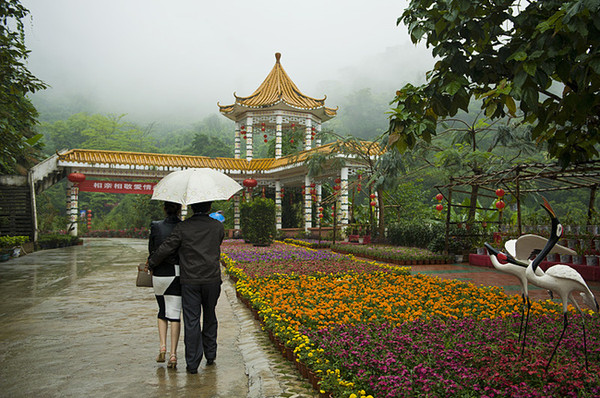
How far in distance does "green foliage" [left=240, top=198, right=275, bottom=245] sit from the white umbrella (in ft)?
42.4

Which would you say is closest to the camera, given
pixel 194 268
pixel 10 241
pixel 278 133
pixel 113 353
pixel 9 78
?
pixel 194 268

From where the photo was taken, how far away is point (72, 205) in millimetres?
22125

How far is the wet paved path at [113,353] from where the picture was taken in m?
3.45

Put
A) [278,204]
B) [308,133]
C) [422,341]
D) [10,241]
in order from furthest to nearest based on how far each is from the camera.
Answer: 1. [308,133]
2. [278,204]
3. [10,241]
4. [422,341]

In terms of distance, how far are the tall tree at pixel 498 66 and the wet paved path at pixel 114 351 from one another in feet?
7.27

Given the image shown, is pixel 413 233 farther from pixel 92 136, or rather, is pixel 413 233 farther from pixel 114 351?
pixel 92 136

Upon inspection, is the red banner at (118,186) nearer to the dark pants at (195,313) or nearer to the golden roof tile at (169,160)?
the golden roof tile at (169,160)

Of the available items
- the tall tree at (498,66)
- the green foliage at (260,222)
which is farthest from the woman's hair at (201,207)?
the green foliage at (260,222)

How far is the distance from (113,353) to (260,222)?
12659 millimetres

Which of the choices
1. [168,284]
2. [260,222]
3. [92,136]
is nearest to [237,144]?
[260,222]

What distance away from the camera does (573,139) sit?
376 centimetres

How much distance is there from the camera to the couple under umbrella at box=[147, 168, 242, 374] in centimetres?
384

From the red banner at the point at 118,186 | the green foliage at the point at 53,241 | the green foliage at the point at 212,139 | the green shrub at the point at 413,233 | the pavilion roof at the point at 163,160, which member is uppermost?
the green foliage at the point at 212,139

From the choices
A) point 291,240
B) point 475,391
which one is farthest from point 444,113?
point 291,240
